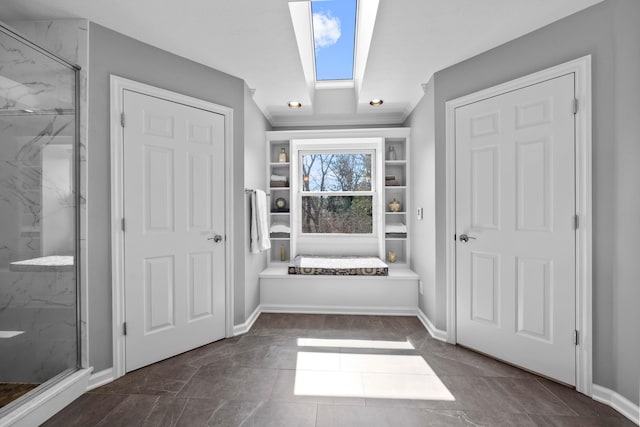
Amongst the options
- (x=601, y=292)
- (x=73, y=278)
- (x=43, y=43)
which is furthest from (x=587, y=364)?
(x=43, y=43)

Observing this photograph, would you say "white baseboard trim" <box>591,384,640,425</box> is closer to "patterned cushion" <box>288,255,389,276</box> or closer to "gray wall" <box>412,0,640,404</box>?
"gray wall" <box>412,0,640,404</box>

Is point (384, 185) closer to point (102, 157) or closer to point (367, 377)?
point (367, 377)

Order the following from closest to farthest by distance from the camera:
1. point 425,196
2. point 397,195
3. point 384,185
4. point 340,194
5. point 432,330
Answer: point 432,330 → point 425,196 → point 384,185 → point 397,195 → point 340,194

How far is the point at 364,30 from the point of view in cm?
222

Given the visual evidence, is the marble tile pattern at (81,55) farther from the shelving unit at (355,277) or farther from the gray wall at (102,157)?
A: the shelving unit at (355,277)

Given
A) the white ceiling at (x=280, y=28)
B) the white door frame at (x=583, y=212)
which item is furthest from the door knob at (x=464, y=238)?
the white ceiling at (x=280, y=28)

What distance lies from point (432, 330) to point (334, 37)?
2.99 m

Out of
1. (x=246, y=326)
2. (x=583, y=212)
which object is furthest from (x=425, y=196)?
(x=246, y=326)

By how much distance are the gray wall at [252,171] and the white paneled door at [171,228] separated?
32cm

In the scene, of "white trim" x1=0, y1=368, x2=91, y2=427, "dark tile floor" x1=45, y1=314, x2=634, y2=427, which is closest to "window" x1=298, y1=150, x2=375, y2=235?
"dark tile floor" x1=45, y1=314, x2=634, y2=427

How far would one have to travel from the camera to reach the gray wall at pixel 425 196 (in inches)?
103

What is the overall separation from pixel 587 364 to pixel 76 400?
326 cm

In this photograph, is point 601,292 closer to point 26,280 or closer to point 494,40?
point 494,40

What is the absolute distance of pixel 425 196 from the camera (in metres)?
2.88
